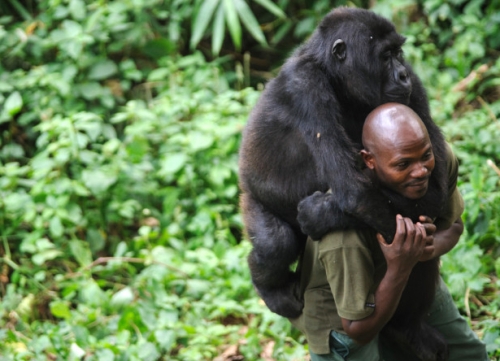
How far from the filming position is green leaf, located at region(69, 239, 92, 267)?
6.21 m

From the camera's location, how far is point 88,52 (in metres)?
7.65

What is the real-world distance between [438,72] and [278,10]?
5.90 feet

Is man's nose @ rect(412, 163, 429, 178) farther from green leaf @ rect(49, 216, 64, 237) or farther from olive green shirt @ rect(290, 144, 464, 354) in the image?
green leaf @ rect(49, 216, 64, 237)

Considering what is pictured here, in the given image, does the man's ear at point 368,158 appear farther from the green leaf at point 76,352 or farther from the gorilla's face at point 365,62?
the green leaf at point 76,352

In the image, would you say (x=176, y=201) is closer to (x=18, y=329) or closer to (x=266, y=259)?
(x=18, y=329)

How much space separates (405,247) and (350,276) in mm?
254

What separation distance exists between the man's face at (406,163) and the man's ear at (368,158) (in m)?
0.01

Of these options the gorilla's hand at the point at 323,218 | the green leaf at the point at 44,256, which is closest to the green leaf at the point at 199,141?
the green leaf at the point at 44,256

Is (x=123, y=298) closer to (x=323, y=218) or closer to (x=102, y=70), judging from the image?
(x=323, y=218)

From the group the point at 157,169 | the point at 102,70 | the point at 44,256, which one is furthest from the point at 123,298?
the point at 102,70

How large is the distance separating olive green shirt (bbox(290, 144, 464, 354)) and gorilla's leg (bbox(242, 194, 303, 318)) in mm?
140

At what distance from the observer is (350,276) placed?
3.05 m

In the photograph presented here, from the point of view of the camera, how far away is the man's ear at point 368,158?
3236 mm

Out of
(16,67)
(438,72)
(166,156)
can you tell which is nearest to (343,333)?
(166,156)
